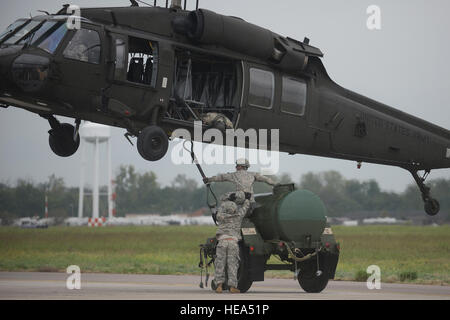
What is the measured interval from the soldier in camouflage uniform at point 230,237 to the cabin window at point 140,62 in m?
3.49

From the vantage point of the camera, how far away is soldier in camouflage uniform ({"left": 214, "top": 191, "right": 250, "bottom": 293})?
12990 mm

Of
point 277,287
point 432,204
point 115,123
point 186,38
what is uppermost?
point 186,38

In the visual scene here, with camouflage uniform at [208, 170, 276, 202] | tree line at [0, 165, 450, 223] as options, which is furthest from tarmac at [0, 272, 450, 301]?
tree line at [0, 165, 450, 223]

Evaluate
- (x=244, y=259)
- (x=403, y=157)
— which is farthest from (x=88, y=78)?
(x=403, y=157)

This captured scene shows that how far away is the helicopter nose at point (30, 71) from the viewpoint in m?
13.4

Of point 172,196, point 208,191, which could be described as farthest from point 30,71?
point 172,196

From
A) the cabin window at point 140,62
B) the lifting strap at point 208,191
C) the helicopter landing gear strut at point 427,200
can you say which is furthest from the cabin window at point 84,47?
the helicopter landing gear strut at point 427,200

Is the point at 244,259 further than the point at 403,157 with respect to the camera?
No

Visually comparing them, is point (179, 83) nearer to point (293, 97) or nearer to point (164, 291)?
point (293, 97)

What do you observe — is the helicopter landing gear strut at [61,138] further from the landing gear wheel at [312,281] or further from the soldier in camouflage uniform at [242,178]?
the landing gear wheel at [312,281]

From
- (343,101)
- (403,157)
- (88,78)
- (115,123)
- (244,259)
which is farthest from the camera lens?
(403,157)

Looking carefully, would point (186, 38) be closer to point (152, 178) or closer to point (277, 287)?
point (277, 287)
